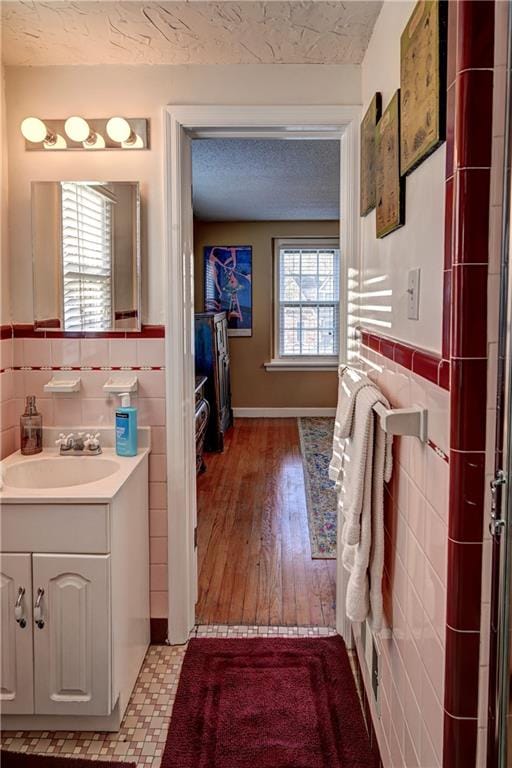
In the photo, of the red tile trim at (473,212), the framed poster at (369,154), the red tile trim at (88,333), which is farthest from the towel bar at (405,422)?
the red tile trim at (88,333)

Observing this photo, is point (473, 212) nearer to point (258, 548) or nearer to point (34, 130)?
point (34, 130)

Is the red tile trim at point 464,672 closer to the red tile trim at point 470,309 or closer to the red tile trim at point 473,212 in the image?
the red tile trim at point 470,309

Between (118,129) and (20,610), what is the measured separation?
1683 millimetres

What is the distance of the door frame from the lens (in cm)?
232

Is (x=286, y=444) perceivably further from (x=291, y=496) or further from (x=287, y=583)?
(x=287, y=583)

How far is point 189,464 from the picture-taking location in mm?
2518

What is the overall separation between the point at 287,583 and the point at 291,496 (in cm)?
140

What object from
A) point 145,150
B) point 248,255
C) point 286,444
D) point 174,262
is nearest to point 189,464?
point 174,262

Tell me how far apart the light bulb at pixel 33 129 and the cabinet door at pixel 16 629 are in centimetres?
148

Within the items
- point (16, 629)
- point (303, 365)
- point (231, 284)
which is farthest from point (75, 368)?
point (303, 365)

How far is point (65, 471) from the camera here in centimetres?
228

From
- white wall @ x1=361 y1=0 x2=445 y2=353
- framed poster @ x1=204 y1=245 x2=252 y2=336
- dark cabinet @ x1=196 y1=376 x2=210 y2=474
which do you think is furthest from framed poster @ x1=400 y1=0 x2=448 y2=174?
framed poster @ x1=204 y1=245 x2=252 y2=336

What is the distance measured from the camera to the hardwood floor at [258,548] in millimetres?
2750

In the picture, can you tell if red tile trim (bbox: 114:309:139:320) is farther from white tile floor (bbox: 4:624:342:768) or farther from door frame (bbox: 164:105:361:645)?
white tile floor (bbox: 4:624:342:768)
